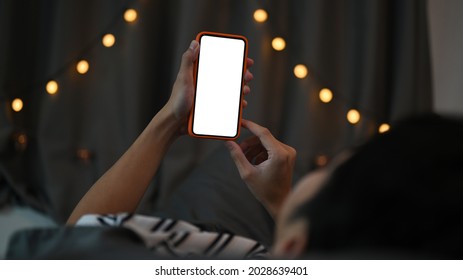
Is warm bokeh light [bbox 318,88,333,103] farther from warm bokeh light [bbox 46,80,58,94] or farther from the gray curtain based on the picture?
warm bokeh light [bbox 46,80,58,94]

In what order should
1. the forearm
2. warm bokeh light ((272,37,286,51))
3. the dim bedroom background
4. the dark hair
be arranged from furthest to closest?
warm bokeh light ((272,37,286,51)), the dim bedroom background, the forearm, the dark hair

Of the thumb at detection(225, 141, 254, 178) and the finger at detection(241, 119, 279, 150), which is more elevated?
the finger at detection(241, 119, 279, 150)

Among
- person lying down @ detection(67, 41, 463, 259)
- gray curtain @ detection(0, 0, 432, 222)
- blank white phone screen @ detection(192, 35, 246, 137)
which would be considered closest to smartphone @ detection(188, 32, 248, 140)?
blank white phone screen @ detection(192, 35, 246, 137)

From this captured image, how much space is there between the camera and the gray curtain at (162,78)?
109 centimetres

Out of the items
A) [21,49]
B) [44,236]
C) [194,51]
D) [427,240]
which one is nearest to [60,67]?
Answer: [21,49]

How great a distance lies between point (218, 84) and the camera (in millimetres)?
741

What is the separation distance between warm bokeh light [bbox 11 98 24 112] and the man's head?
0.80 metres

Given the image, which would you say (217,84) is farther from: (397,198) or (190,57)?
(397,198)

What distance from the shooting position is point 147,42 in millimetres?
1120

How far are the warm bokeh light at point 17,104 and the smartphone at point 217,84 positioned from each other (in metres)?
0.52

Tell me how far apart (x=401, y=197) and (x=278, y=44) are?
2.69 ft

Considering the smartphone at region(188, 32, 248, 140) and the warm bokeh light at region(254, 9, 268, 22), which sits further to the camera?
the warm bokeh light at region(254, 9, 268, 22)

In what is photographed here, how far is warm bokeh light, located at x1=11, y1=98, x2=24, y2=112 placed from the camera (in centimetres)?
109

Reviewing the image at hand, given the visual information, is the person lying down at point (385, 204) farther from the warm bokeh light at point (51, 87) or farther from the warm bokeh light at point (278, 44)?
the warm bokeh light at point (278, 44)
